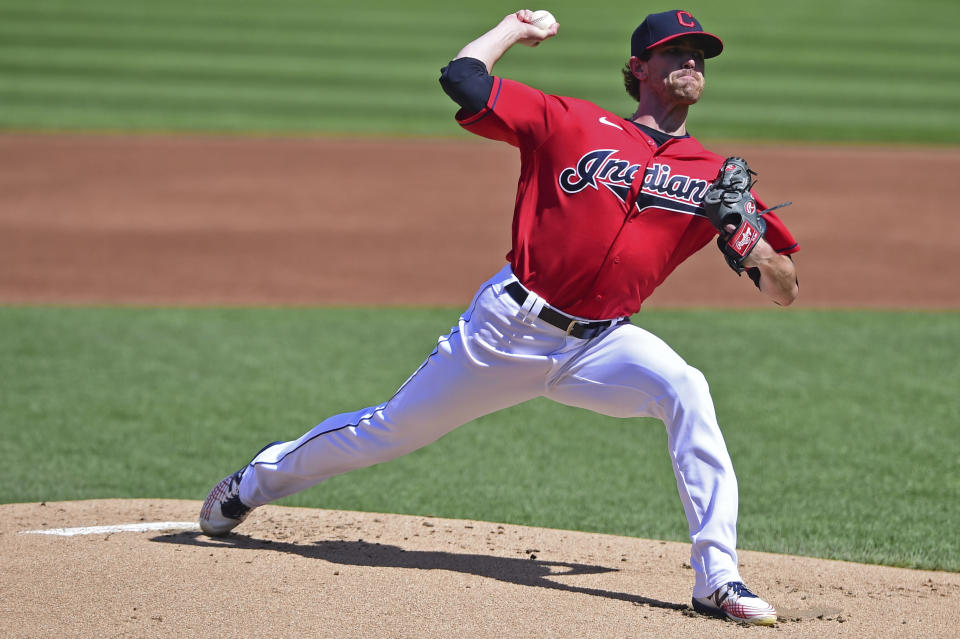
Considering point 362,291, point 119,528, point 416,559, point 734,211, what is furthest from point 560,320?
point 362,291

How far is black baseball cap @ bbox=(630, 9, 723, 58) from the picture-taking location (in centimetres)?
422

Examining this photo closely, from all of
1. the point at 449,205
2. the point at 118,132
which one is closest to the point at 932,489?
the point at 449,205

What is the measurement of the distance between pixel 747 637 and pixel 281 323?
607cm

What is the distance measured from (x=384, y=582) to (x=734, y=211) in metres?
1.79

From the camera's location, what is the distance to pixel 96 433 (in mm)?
6695

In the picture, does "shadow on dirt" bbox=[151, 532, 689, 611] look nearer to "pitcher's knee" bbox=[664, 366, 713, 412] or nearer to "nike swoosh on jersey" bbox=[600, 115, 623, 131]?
"pitcher's knee" bbox=[664, 366, 713, 412]

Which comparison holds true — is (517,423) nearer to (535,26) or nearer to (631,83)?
(631,83)

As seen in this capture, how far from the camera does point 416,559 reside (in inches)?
184

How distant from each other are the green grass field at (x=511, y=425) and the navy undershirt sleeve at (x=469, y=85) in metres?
2.23

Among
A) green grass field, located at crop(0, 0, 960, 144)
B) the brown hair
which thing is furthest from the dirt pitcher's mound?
green grass field, located at crop(0, 0, 960, 144)

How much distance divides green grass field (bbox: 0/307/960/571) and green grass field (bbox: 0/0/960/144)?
391 inches

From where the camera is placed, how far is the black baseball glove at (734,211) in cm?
398

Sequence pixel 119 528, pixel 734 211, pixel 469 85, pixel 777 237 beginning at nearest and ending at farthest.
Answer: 1. pixel 734 211
2. pixel 469 85
3. pixel 777 237
4. pixel 119 528

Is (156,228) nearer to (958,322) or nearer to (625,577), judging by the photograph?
(958,322)
